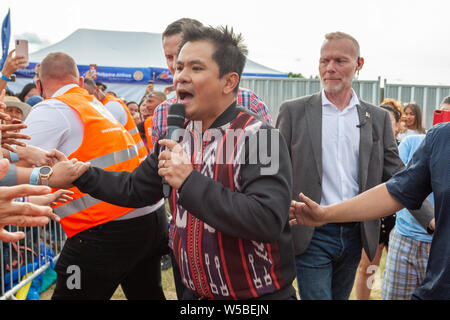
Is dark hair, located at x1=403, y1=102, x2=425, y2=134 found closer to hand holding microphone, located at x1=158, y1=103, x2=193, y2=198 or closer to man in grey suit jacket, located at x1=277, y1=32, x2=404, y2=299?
man in grey suit jacket, located at x1=277, y1=32, x2=404, y2=299

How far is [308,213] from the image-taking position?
2328 millimetres

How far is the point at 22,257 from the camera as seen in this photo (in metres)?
4.56

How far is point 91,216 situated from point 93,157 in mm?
423

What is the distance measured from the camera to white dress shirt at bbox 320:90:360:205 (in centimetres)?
311

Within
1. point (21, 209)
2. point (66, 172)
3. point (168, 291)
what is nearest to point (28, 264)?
point (168, 291)

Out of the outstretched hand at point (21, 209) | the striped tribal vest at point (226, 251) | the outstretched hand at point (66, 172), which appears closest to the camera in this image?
the outstretched hand at point (21, 209)

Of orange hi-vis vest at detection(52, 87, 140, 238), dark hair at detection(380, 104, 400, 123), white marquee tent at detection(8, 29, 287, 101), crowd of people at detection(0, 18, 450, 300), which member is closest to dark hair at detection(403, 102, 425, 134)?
dark hair at detection(380, 104, 400, 123)

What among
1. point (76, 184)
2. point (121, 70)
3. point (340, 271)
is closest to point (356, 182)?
point (340, 271)

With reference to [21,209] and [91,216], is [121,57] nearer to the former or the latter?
[91,216]

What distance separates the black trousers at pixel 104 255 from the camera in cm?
296

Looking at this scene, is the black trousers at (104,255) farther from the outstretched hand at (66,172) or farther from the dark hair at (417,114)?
the dark hair at (417,114)

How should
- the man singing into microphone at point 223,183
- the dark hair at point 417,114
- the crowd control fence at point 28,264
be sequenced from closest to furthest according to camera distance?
1. the man singing into microphone at point 223,183
2. the crowd control fence at point 28,264
3. the dark hair at point 417,114

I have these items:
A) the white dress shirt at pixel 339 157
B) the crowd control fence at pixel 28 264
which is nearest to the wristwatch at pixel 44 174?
the white dress shirt at pixel 339 157

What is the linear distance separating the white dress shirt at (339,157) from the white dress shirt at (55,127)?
1.48m
